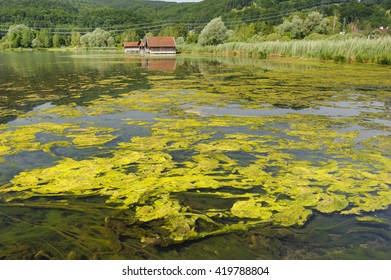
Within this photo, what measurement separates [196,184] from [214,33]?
55.1 m

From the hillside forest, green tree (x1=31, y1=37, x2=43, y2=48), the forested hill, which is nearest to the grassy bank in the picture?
the hillside forest

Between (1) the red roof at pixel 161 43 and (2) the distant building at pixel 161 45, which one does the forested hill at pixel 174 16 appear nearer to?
(1) the red roof at pixel 161 43

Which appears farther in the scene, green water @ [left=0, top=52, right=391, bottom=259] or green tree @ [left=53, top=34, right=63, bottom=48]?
green tree @ [left=53, top=34, right=63, bottom=48]

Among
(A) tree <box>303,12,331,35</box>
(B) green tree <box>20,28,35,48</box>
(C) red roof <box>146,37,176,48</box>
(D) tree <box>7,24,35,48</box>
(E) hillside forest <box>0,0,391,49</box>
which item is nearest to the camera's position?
(A) tree <box>303,12,331,35</box>

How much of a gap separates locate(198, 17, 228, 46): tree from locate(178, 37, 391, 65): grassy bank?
64.3ft

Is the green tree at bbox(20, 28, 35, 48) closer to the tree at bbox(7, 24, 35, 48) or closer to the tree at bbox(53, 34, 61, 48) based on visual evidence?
the tree at bbox(7, 24, 35, 48)

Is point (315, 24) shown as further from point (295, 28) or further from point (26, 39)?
point (26, 39)

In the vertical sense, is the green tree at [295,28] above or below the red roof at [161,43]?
above

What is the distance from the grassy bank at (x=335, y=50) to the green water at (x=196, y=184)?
13920 mm

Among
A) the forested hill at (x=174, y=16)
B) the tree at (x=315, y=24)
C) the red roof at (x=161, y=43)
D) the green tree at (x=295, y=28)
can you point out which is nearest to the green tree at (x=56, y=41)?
the forested hill at (x=174, y=16)

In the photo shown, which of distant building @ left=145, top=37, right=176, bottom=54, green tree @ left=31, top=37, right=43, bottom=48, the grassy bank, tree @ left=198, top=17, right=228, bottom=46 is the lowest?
the grassy bank

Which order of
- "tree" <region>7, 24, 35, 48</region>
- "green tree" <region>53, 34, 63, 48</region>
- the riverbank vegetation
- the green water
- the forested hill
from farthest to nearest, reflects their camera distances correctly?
1. the forested hill
2. "green tree" <region>53, 34, 63, 48</region>
3. "tree" <region>7, 24, 35, 48</region>
4. the riverbank vegetation
5. the green water

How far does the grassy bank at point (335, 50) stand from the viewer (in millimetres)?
19078

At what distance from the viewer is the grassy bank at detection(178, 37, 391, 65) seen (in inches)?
Result: 751
